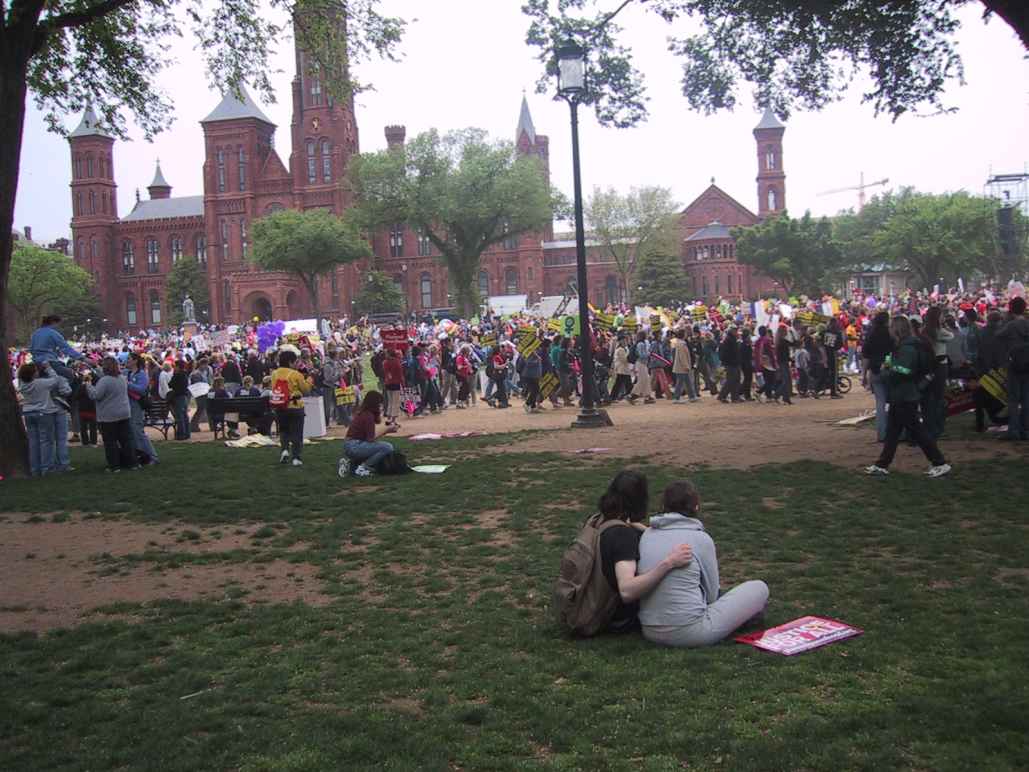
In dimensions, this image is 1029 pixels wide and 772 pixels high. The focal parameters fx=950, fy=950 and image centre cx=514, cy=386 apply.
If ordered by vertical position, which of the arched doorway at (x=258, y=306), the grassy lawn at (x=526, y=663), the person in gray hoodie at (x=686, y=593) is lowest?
the grassy lawn at (x=526, y=663)

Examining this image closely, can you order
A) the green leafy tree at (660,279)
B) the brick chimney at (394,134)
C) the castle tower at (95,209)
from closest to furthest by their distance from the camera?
1. the green leafy tree at (660,279)
2. the brick chimney at (394,134)
3. the castle tower at (95,209)

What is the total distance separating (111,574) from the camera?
25.6 feet

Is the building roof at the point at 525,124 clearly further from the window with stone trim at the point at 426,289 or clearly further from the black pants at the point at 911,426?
the black pants at the point at 911,426

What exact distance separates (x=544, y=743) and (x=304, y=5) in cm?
1481

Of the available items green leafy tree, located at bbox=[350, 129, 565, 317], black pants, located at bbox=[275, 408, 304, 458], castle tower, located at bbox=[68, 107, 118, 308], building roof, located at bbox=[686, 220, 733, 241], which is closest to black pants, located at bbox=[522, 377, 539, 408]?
black pants, located at bbox=[275, 408, 304, 458]

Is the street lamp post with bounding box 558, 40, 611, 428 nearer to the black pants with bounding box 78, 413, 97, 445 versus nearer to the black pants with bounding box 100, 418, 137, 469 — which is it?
the black pants with bounding box 100, 418, 137, 469

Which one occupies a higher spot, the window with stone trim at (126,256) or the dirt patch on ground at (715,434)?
the window with stone trim at (126,256)

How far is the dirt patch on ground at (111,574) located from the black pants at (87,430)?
9791 mm

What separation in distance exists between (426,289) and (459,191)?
98.4 feet

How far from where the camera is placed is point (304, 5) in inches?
633

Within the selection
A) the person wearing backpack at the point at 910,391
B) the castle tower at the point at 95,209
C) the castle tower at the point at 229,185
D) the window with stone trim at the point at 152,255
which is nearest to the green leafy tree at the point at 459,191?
the castle tower at the point at 229,185

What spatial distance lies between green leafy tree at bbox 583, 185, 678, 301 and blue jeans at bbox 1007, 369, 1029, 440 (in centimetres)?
7613

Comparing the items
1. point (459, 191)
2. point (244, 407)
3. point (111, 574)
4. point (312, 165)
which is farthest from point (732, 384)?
point (312, 165)

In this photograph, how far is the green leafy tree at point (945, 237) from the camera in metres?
76.5
